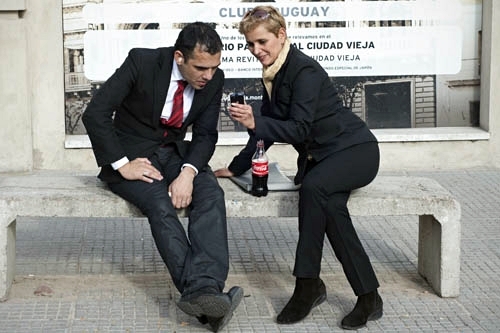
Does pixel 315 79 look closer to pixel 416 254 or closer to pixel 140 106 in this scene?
pixel 140 106

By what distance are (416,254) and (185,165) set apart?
1.93 m

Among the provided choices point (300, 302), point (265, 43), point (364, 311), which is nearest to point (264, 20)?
point (265, 43)

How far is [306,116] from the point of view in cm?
593

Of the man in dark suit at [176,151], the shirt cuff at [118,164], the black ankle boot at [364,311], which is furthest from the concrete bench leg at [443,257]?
the shirt cuff at [118,164]

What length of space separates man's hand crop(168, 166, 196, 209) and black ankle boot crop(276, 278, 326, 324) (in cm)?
76

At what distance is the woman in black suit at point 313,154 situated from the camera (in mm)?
5906

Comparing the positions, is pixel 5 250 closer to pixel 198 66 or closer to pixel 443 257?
pixel 198 66

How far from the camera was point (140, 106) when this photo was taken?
6.25 m

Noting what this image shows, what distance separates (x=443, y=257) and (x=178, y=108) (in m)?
1.75

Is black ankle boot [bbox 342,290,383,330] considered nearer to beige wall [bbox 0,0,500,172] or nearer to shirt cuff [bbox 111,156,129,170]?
shirt cuff [bbox 111,156,129,170]

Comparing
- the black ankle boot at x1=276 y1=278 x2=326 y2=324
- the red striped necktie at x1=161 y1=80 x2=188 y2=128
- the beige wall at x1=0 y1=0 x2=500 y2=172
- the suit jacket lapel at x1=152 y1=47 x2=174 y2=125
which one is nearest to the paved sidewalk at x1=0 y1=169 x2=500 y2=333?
the black ankle boot at x1=276 y1=278 x2=326 y2=324

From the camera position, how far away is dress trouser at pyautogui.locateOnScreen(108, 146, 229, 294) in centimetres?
572

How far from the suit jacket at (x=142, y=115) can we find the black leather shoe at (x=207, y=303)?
3.10ft

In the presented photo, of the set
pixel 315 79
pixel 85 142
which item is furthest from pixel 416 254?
pixel 85 142
